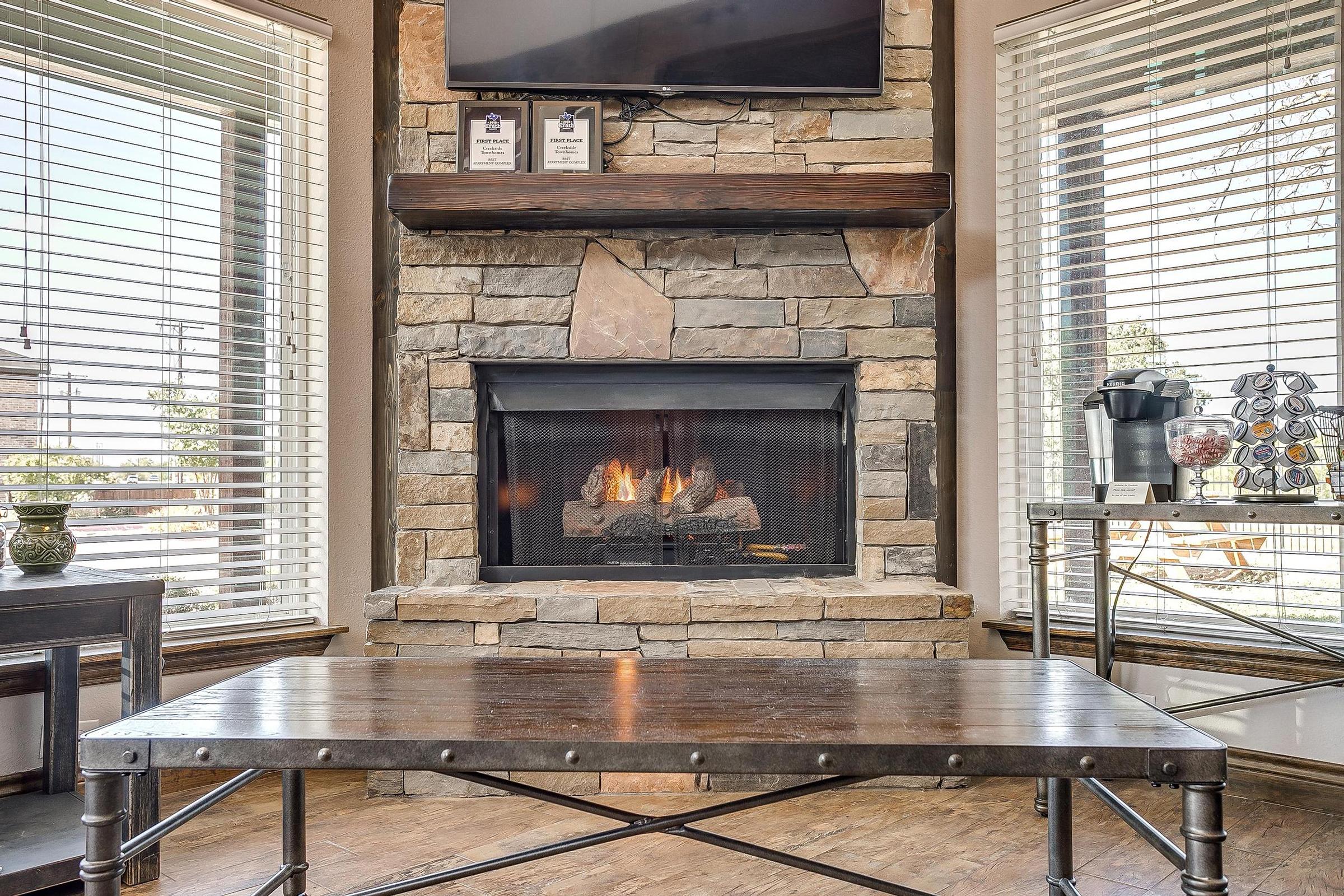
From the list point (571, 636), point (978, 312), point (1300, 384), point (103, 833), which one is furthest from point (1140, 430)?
point (103, 833)

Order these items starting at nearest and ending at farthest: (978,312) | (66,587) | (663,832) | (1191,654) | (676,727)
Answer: (676,727)
(663,832)
(66,587)
(1191,654)
(978,312)

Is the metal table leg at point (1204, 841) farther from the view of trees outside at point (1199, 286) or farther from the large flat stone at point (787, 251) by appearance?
the large flat stone at point (787, 251)

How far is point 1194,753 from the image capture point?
3.62 feet

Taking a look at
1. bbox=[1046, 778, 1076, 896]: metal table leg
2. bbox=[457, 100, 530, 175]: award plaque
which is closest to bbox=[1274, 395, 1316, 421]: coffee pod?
bbox=[1046, 778, 1076, 896]: metal table leg

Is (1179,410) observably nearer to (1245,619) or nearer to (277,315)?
(1245,619)

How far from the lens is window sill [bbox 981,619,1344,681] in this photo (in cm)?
232

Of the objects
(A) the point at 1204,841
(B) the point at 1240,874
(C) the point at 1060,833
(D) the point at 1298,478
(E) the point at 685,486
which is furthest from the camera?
(E) the point at 685,486

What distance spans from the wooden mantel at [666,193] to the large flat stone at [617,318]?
0.23 m

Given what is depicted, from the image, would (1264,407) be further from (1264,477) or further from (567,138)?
(567,138)

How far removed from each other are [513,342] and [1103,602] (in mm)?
1833

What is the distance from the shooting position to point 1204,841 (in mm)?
1090

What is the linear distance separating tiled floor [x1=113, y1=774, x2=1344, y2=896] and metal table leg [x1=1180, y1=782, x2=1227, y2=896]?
0.82 m

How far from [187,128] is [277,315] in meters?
0.59

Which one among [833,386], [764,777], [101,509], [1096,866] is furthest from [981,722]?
[101,509]
